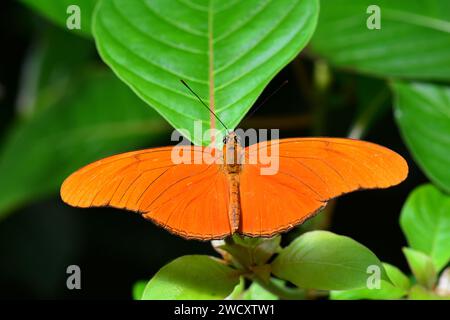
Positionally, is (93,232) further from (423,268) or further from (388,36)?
(423,268)

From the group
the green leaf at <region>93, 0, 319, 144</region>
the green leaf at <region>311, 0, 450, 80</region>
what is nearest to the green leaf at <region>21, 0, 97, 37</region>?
the green leaf at <region>93, 0, 319, 144</region>

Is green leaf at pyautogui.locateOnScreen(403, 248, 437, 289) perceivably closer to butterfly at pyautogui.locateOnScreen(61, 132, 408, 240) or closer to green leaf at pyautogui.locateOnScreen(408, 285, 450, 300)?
green leaf at pyautogui.locateOnScreen(408, 285, 450, 300)

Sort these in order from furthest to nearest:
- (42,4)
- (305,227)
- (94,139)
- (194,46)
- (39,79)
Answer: (39,79) < (94,139) < (42,4) < (305,227) < (194,46)

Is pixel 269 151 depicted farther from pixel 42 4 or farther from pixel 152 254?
pixel 152 254

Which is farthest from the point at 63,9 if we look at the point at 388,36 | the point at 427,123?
the point at 427,123

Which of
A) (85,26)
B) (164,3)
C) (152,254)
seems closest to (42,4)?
(85,26)

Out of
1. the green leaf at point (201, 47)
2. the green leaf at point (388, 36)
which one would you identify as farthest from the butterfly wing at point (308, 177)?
the green leaf at point (388, 36)
